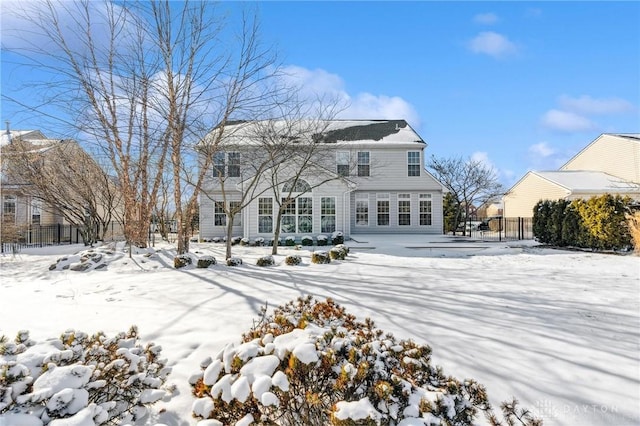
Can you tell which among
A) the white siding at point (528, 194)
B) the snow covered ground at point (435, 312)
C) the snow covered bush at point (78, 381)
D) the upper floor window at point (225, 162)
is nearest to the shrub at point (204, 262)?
the snow covered ground at point (435, 312)

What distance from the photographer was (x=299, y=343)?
2225 mm

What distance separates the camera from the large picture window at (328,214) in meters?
18.7

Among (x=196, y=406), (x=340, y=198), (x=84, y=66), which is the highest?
(x=84, y=66)

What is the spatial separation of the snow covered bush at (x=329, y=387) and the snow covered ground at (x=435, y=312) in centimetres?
83

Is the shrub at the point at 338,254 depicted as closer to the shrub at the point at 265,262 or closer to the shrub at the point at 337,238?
the shrub at the point at 265,262

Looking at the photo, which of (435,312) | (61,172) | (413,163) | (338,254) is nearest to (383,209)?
(413,163)

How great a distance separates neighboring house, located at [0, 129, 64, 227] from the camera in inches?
662

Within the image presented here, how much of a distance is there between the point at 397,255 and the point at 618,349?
863cm

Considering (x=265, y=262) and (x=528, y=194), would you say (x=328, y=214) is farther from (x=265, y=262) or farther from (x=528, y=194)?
(x=528, y=194)

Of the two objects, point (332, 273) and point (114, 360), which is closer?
point (114, 360)

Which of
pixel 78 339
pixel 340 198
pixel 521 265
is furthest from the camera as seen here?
pixel 340 198

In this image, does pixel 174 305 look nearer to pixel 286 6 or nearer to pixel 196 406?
pixel 196 406

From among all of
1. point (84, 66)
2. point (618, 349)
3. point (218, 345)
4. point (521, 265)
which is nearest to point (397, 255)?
point (521, 265)

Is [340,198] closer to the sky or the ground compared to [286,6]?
closer to the ground
